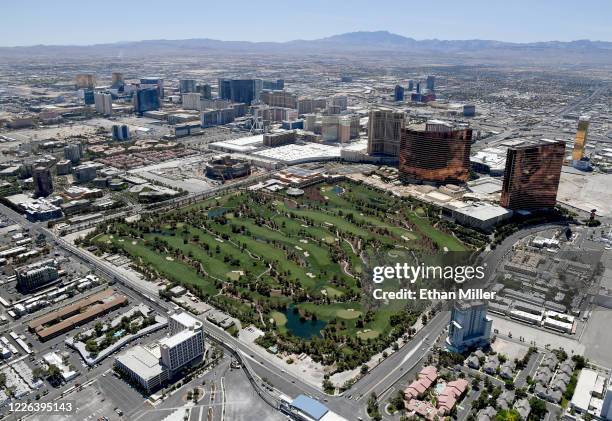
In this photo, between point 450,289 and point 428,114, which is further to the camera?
point 428,114

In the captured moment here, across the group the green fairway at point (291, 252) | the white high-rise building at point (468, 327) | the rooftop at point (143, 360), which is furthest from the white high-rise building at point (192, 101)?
the white high-rise building at point (468, 327)

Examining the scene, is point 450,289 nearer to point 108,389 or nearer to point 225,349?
point 225,349

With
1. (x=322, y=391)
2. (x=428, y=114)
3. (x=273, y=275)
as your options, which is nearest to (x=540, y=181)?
(x=273, y=275)

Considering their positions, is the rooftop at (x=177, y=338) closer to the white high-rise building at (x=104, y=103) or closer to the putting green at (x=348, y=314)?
the putting green at (x=348, y=314)

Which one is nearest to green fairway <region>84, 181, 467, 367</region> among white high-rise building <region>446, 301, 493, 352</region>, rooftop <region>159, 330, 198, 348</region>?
white high-rise building <region>446, 301, 493, 352</region>

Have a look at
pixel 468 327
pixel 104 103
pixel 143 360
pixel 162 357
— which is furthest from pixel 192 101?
pixel 468 327

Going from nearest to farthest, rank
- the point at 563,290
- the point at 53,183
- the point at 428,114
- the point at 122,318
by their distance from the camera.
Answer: the point at 122,318
the point at 563,290
the point at 53,183
the point at 428,114
